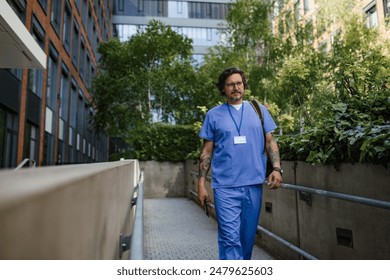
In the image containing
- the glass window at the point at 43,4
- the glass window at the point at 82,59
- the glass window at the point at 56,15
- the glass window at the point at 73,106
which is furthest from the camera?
the glass window at the point at 82,59

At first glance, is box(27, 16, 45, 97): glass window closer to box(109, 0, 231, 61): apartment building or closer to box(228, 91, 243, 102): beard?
box(228, 91, 243, 102): beard

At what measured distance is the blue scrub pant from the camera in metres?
3.10

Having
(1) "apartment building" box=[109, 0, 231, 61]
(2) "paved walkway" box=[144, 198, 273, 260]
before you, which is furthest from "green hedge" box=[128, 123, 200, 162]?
(1) "apartment building" box=[109, 0, 231, 61]

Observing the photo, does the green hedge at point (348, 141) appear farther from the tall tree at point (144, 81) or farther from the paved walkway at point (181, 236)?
the tall tree at point (144, 81)

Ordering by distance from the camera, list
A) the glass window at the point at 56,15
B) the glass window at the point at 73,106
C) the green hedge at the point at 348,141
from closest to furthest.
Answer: the green hedge at the point at 348,141, the glass window at the point at 56,15, the glass window at the point at 73,106

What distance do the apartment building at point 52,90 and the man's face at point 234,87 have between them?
266 inches

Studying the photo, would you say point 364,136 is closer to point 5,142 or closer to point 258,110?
point 258,110

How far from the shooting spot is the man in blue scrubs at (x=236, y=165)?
3.15m

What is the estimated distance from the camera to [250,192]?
10.6ft

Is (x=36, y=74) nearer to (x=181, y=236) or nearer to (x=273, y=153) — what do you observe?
(x=181, y=236)

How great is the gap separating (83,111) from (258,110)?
91.6 ft

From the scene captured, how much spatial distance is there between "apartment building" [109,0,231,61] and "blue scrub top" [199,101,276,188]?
146 ft

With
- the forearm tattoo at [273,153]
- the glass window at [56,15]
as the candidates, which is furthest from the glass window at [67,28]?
the forearm tattoo at [273,153]
